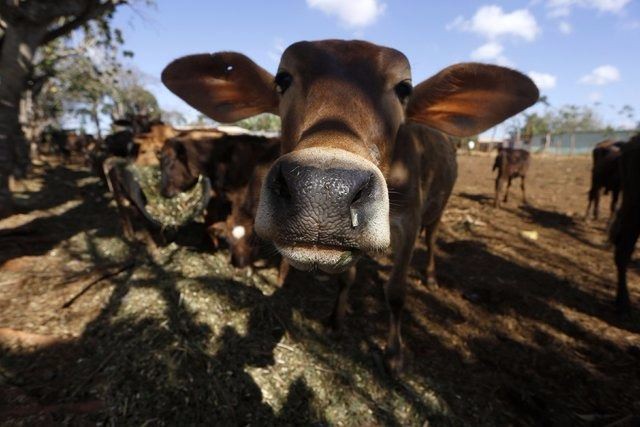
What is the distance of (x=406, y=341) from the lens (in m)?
3.87

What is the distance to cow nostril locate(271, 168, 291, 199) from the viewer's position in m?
1.56

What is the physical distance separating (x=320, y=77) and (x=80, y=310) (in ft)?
11.6

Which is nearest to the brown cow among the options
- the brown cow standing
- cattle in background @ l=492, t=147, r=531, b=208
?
the brown cow standing

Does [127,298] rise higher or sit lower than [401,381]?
higher

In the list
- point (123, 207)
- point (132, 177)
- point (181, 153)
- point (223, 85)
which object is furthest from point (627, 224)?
point (123, 207)

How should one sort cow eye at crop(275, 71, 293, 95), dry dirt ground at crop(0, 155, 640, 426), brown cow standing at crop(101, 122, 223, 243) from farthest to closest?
1. brown cow standing at crop(101, 122, 223, 243)
2. dry dirt ground at crop(0, 155, 640, 426)
3. cow eye at crop(275, 71, 293, 95)

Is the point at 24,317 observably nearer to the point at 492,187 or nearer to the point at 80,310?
the point at 80,310

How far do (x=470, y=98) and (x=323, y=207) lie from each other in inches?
86.5

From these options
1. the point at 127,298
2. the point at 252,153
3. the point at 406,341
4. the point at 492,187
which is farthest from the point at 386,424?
the point at 492,187

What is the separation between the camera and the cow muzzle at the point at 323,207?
4.82ft

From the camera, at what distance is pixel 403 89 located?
8.57 feet

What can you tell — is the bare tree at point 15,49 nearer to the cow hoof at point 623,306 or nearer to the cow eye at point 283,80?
the cow eye at point 283,80

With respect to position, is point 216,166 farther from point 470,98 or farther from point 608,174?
point 608,174

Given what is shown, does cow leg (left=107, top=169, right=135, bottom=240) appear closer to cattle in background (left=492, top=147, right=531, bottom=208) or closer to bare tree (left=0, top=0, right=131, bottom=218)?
bare tree (left=0, top=0, right=131, bottom=218)
